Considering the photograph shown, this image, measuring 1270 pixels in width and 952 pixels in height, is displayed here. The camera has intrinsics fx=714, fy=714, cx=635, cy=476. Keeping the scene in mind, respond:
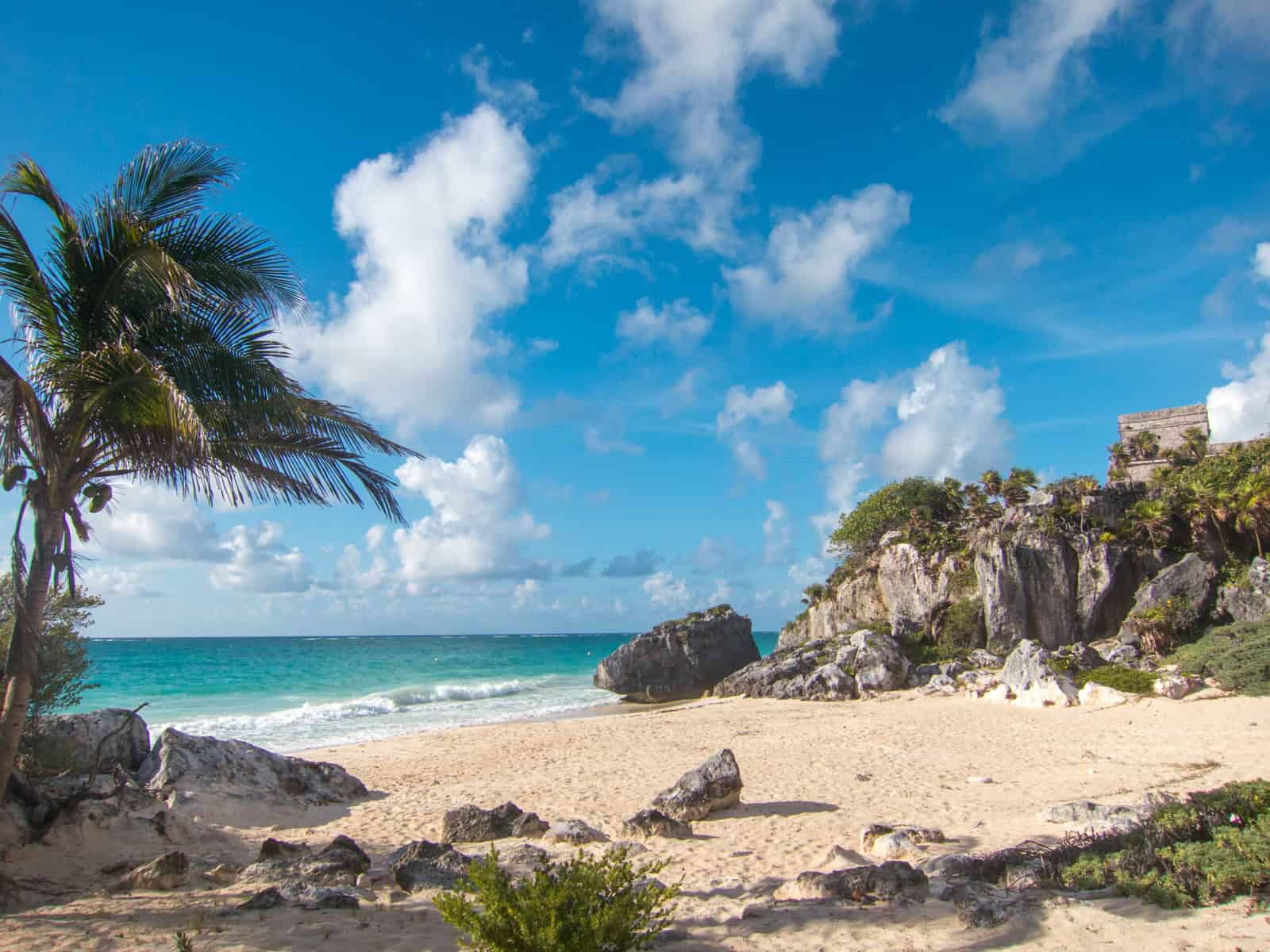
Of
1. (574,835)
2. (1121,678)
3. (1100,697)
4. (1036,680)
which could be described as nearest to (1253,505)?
(1121,678)

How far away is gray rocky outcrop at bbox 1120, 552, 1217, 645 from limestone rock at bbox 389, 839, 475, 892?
84.4ft

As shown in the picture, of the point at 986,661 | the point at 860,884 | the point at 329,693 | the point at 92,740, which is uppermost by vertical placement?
the point at 92,740

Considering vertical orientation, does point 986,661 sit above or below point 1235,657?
below

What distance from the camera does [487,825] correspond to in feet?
30.1

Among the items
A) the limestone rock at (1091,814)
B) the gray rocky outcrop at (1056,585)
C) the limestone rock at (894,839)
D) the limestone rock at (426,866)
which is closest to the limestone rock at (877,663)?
the gray rocky outcrop at (1056,585)

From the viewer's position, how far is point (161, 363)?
6.02 m

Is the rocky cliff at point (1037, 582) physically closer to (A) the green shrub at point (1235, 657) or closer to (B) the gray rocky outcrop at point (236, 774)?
(A) the green shrub at point (1235, 657)

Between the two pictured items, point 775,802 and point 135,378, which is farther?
point 775,802

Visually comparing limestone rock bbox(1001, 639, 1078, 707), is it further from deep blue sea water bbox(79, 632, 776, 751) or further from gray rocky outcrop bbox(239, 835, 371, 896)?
gray rocky outcrop bbox(239, 835, 371, 896)

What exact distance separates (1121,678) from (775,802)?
47.9 feet

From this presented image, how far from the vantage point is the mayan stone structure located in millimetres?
36191

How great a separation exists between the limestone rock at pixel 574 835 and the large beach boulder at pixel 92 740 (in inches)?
211

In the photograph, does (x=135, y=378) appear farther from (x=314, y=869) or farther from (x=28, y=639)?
(x=314, y=869)

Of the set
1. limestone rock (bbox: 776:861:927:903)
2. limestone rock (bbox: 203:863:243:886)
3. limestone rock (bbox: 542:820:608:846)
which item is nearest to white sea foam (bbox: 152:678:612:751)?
limestone rock (bbox: 542:820:608:846)
